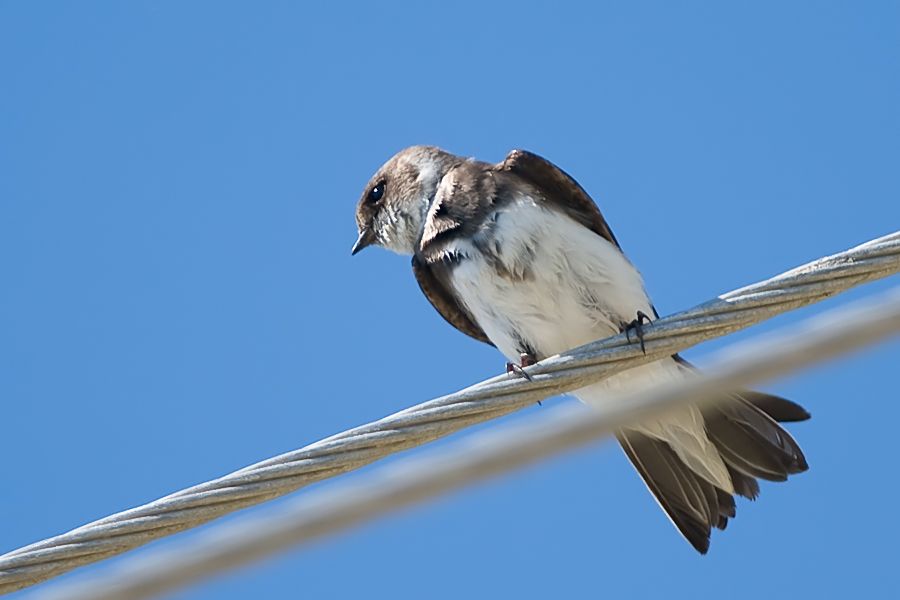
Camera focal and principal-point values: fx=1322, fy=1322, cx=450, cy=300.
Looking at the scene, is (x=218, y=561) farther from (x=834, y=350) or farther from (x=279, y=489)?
(x=279, y=489)

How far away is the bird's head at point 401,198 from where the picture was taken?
666 centimetres

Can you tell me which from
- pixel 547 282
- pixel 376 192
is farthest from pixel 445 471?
pixel 376 192

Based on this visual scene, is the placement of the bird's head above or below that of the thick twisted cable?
above

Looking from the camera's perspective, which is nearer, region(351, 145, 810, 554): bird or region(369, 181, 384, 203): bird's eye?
region(351, 145, 810, 554): bird

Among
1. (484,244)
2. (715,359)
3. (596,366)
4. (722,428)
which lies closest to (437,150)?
(484,244)

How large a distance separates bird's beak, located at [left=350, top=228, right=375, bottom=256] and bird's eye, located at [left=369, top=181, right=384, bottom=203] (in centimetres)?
18

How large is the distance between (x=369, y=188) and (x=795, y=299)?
13.4ft

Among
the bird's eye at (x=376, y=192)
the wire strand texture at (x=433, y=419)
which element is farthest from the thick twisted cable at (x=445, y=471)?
the bird's eye at (x=376, y=192)

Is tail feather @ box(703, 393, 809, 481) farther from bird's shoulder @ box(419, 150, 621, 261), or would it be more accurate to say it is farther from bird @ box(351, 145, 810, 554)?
bird's shoulder @ box(419, 150, 621, 261)

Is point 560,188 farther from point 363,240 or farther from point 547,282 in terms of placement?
point 363,240

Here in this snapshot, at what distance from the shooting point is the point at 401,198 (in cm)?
689

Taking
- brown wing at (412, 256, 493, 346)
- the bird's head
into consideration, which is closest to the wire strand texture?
brown wing at (412, 256, 493, 346)

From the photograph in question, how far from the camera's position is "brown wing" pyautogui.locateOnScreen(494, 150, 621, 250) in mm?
5965

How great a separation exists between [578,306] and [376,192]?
2.03 metres
